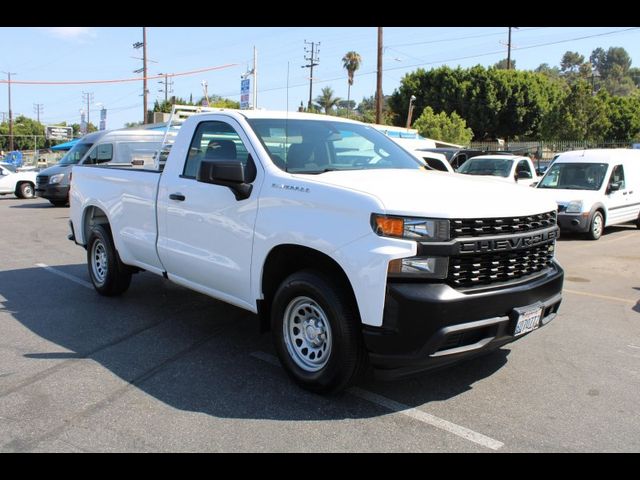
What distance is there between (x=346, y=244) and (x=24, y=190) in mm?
22689

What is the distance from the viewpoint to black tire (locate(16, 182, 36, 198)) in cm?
2294

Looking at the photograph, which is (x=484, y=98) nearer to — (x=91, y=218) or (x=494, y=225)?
(x=91, y=218)

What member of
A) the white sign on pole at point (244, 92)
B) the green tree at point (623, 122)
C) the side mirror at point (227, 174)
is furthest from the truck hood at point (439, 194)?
the green tree at point (623, 122)

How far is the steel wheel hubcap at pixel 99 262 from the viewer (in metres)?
6.87

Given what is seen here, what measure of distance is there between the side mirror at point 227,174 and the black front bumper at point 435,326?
1501mm

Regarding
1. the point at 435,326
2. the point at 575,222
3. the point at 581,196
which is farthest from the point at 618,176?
the point at 435,326

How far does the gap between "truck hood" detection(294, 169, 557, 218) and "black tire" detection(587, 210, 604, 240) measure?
28.6 feet

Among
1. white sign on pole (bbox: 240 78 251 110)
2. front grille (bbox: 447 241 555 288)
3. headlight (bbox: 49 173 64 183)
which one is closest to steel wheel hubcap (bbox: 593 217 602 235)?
front grille (bbox: 447 241 555 288)

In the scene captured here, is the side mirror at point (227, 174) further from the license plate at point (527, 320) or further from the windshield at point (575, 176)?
the windshield at point (575, 176)

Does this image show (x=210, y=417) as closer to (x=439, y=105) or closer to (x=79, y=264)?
(x=79, y=264)

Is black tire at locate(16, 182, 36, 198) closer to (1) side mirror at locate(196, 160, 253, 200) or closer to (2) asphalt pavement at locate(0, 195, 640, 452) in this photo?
(2) asphalt pavement at locate(0, 195, 640, 452)

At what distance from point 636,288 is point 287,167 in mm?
5695

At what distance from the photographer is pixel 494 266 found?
3.84 metres
